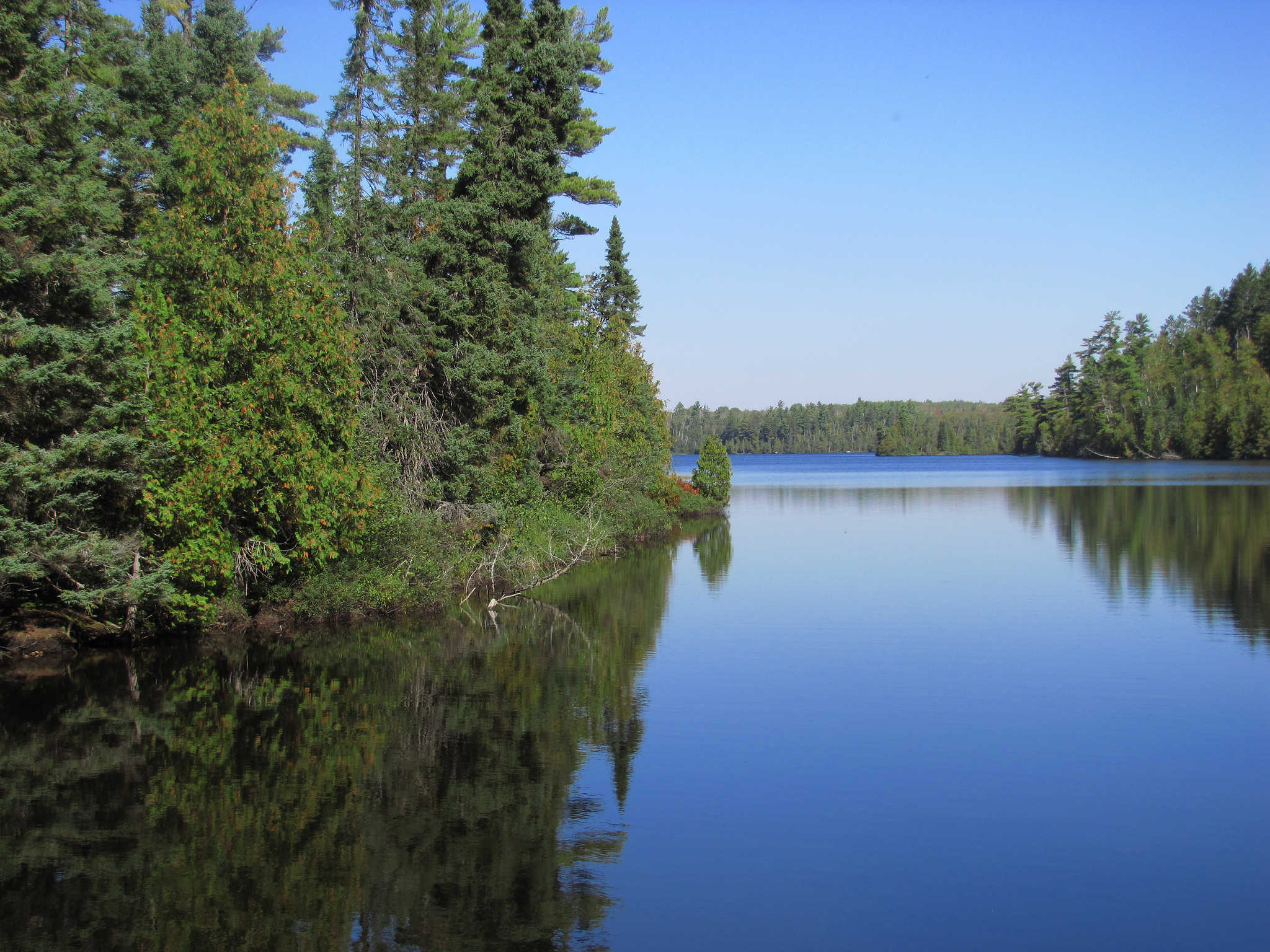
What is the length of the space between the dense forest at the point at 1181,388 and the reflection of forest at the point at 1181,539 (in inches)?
1934

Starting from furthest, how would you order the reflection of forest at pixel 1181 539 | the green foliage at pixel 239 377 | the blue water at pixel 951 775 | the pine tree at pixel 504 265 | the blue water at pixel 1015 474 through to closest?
the blue water at pixel 1015 474
the pine tree at pixel 504 265
the reflection of forest at pixel 1181 539
the green foliage at pixel 239 377
the blue water at pixel 951 775

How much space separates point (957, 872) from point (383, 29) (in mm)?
23749

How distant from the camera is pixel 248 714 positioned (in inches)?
554

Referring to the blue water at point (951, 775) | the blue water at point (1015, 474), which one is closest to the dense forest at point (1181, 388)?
the blue water at point (1015, 474)

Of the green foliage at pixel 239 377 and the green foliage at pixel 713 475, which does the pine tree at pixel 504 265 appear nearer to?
the green foliage at pixel 239 377

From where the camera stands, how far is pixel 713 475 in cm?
5278

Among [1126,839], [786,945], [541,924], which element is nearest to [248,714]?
[541,924]

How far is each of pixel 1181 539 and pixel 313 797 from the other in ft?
104

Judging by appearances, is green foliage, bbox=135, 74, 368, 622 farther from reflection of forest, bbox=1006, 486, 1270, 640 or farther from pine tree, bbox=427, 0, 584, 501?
reflection of forest, bbox=1006, 486, 1270, 640

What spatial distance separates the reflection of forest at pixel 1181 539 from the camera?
75.6 ft

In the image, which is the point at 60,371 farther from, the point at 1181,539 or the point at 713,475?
the point at 713,475

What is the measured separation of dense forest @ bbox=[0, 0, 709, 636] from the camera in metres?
16.6

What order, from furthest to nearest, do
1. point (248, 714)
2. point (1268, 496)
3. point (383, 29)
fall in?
1. point (1268, 496)
2. point (383, 29)
3. point (248, 714)

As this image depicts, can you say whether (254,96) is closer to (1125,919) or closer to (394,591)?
(394,591)
